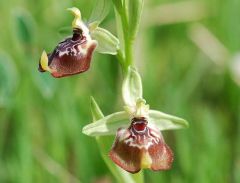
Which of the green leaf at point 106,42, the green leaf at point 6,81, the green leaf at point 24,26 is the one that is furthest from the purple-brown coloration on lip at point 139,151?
the green leaf at point 24,26

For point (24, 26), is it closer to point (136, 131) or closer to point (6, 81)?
point (6, 81)

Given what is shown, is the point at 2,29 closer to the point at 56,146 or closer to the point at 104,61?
the point at 104,61

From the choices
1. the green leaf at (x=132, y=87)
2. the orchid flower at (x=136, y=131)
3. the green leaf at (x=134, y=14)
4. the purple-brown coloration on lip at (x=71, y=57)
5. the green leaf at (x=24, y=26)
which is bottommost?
the orchid flower at (x=136, y=131)

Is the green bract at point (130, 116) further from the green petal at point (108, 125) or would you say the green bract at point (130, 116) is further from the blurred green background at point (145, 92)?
the blurred green background at point (145, 92)

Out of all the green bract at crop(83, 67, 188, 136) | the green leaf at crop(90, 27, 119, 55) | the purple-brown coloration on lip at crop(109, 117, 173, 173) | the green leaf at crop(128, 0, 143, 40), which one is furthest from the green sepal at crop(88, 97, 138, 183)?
the green leaf at crop(128, 0, 143, 40)

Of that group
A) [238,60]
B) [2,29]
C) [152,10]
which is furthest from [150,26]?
[2,29]

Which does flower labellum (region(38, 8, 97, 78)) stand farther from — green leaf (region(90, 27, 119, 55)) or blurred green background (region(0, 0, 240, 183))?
blurred green background (region(0, 0, 240, 183))

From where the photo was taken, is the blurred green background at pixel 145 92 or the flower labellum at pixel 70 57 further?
the blurred green background at pixel 145 92
